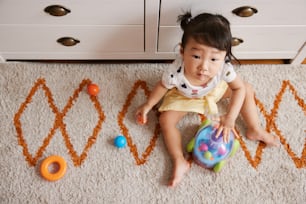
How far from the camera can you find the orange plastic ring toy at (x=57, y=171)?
3.36ft

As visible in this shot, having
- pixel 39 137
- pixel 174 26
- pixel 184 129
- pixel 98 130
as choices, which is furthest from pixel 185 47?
pixel 39 137

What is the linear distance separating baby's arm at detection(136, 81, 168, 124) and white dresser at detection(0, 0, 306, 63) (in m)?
0.18

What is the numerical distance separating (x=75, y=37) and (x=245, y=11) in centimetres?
56

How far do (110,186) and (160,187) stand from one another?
0.16m

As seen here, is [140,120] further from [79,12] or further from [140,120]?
[79,12]

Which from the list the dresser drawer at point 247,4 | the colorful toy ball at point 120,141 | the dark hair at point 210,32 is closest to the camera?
the dark hair at point 210,32

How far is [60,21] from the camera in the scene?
1.01 metres

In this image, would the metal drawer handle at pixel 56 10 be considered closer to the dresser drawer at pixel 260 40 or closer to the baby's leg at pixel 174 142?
the dresser drawer at pixel 260 40

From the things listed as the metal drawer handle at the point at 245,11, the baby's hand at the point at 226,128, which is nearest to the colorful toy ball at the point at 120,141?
the baby's hand at the point at 226,128

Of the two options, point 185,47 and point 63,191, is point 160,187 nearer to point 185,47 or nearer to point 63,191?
point 63,191

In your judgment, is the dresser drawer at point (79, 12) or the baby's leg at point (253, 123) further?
the baby's leg at point (253, 123)

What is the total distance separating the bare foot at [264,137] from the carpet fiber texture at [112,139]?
23 millimetres

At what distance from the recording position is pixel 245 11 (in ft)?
3.15

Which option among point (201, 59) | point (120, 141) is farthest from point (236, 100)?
point (120, 141)
